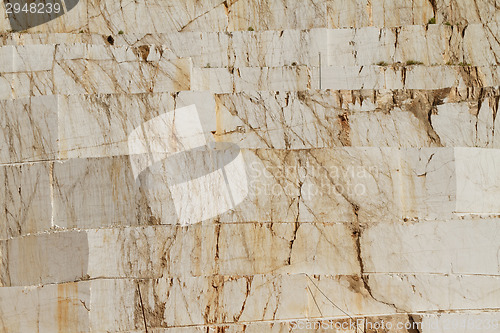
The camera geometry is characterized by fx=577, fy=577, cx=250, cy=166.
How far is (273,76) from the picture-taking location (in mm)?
8812

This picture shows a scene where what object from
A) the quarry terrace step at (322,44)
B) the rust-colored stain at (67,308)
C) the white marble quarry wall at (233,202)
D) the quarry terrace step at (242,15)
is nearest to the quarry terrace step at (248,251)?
the white marble quarry wall at (233,202)

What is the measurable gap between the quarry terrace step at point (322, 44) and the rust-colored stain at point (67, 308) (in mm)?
3885

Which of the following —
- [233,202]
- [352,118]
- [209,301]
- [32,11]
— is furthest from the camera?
[32,11]

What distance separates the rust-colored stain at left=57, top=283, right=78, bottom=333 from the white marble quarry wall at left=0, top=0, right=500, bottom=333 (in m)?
0.02

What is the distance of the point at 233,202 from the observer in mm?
7594

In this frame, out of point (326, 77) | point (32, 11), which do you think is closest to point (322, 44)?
point (326, 77)

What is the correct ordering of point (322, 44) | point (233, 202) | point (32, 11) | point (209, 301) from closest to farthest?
1. point (209, 301)
2. point (233, 202)
3. point (322, 44)
4. point (32, 11)

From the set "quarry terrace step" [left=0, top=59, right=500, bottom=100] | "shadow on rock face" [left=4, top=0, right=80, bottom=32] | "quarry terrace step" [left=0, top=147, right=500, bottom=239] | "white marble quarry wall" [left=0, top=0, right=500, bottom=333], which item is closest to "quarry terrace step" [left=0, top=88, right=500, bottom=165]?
"white marble quarry wall" [left=0, top=0, right=500, bottom=333]

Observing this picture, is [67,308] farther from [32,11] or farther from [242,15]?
[242,15]

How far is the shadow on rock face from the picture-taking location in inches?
368

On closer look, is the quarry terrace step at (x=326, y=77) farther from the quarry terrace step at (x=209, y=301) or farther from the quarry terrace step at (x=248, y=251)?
the quarry terrace step at (x=209, y=301)

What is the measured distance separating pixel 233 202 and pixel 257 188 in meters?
0.37

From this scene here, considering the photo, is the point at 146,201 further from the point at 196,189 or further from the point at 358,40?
the point at 358,40

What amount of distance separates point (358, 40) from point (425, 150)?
2441mm
